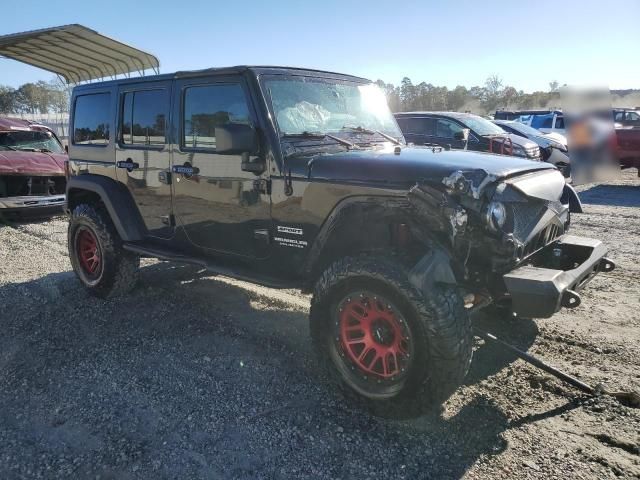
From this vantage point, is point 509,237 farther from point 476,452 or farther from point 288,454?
point 288,454

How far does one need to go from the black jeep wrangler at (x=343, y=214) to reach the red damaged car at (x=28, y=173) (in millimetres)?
4573

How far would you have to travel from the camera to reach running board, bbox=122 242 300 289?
3.46 meters

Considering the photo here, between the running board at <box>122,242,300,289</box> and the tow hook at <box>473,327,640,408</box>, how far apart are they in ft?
4.40

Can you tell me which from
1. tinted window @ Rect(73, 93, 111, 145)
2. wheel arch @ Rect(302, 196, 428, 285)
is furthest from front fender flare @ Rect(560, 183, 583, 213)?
tinted window @ Rect(73, 93, 111, 145)

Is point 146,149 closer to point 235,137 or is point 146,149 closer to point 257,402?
point 235,137

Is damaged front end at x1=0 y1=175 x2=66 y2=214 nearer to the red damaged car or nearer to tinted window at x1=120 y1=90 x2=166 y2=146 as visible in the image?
the red damaged car

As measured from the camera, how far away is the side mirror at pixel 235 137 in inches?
125

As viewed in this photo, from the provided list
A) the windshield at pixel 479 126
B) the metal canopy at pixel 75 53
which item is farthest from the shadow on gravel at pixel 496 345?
the metal canopy at pixel 75 53

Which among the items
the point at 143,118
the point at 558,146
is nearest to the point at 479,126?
the point at 558,146

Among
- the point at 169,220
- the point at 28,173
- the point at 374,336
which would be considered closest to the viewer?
the point at 374,336

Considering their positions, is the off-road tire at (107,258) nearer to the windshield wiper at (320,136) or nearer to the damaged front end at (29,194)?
the windshield wiper at (320,136)

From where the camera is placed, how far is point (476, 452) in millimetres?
2594

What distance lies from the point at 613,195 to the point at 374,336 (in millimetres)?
10108

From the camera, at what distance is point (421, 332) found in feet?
8.76
